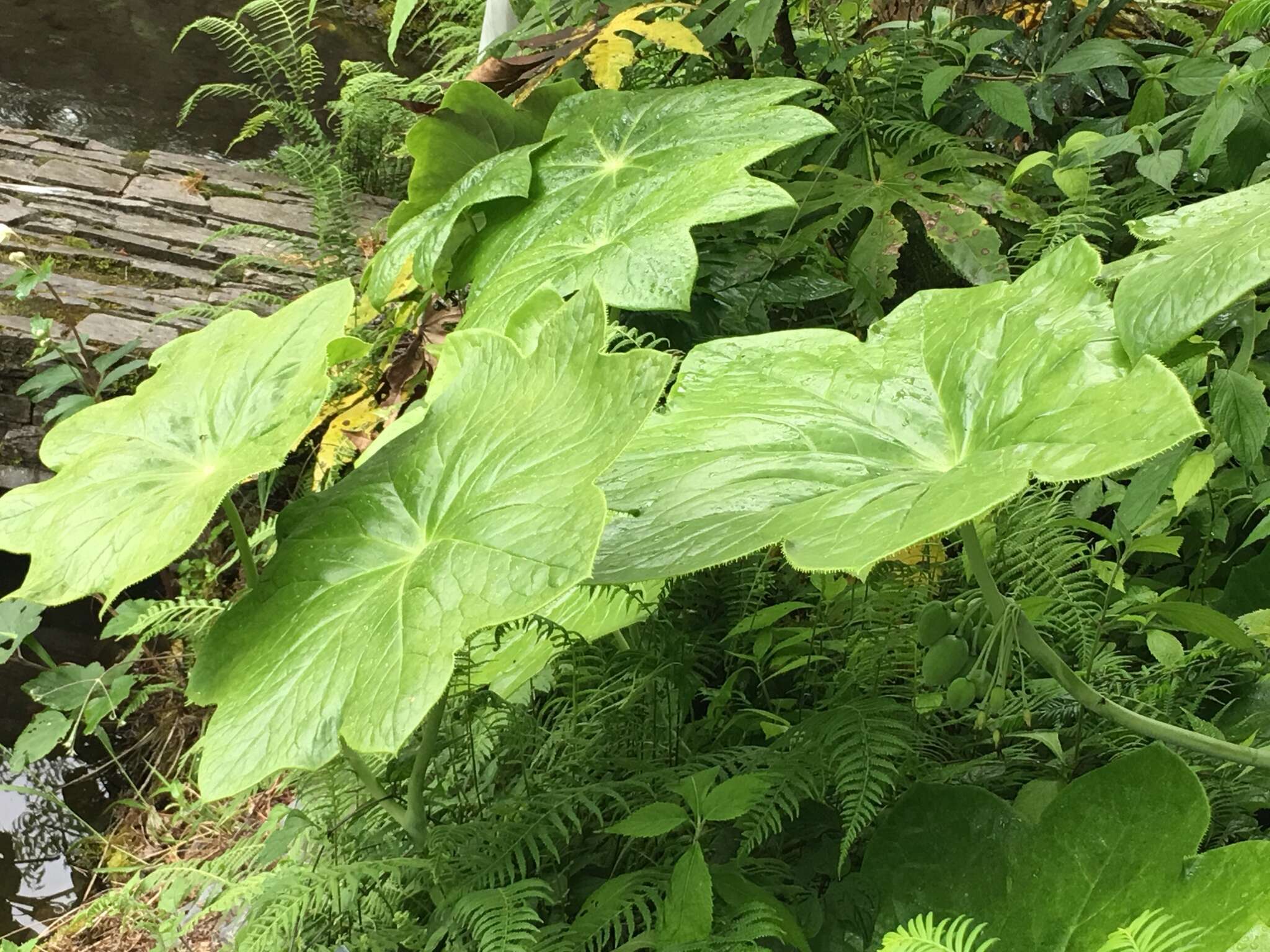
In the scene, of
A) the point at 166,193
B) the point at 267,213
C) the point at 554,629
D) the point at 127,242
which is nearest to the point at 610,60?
the point at 554,629

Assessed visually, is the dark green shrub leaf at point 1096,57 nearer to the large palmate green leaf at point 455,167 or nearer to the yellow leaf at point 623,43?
the yellow leaf at point 623,43

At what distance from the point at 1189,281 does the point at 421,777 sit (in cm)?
78

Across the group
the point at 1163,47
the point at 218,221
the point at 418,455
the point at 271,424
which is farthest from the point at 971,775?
the point at 218,221

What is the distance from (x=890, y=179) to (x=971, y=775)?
1252mm

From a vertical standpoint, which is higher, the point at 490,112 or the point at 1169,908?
the point at 490,112

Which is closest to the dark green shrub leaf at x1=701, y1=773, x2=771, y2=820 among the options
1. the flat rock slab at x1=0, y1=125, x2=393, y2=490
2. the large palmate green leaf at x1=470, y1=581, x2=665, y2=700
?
the large palmate green leaf at x1=470, y1=581, x2=665, y2=700

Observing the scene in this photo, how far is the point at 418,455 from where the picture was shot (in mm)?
796

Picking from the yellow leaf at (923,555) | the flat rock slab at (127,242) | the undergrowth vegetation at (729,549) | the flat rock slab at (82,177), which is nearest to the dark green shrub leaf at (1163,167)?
the undergrowth vegetation at (729,549)

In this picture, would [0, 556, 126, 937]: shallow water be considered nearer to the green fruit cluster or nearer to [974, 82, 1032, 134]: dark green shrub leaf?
the green fruit cluster

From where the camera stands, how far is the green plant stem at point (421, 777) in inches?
34.6

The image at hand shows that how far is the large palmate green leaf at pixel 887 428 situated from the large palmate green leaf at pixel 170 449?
32 cm

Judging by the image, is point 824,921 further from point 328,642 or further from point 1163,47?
point 1163,47

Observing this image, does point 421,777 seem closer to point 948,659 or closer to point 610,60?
point 948,659

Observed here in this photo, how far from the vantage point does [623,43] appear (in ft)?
5.45
